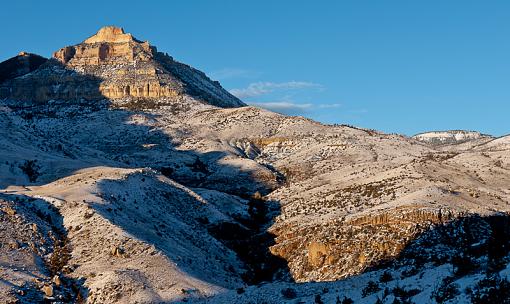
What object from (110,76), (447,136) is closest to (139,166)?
(110,76)

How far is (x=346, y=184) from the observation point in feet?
194

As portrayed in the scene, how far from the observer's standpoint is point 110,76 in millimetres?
Answer: 116688

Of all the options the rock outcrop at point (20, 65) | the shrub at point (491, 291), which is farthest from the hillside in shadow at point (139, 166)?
the shrub at point (491, 291)

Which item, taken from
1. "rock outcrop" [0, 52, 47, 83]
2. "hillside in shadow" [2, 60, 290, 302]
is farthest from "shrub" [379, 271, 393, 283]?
"rock outcrop" [0, 52, 47, 83]

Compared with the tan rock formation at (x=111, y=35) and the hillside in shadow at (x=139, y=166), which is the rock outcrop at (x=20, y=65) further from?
the tan rock formation at (x=111, y=35)

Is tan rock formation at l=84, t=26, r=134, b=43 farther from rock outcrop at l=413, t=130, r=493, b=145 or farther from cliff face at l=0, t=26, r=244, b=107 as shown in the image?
rock outcrop at l=413, t=130, r=493, b=145

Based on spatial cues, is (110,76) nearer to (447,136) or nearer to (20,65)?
(20,65)

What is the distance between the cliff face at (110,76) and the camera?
112188mm

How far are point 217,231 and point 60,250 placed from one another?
1537cm

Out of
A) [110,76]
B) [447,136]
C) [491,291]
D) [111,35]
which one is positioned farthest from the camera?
[447,136]

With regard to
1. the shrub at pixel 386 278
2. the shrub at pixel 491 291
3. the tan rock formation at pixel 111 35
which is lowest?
the shrub at pixel 386 278

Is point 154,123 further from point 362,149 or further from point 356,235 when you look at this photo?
point 356,235

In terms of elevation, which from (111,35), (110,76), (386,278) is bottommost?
(386,278)

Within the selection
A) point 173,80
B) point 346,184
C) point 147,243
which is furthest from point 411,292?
point 173,80
